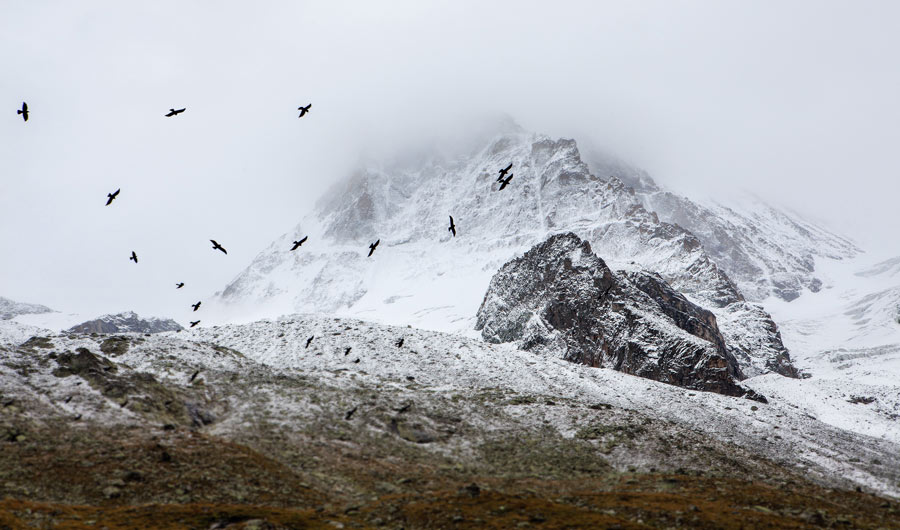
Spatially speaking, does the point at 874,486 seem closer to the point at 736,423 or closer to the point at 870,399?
the point at 736,423

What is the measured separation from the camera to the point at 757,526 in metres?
23.5

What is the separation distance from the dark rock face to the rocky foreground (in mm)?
40943

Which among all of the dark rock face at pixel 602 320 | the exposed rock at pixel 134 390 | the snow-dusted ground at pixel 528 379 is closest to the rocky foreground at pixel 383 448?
the exposed rock at pixel 134 390

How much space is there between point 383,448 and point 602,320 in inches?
3343

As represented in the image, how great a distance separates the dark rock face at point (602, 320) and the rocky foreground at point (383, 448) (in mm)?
40943

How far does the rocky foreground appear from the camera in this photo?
24609 millimetres

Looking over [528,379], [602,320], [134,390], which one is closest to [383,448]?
[134,390]

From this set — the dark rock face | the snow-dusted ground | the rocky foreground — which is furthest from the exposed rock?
the dark rock face

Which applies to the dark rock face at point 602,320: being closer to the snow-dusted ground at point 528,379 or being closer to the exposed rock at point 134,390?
the snow-dusted ground at point 528,379

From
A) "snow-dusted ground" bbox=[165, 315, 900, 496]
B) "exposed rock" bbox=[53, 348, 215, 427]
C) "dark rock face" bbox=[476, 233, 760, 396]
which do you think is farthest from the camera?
"dark rock face" bbox=[476, 233, 760, 396]

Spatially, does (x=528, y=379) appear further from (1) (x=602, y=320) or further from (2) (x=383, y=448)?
(1) (x=602, y=320)

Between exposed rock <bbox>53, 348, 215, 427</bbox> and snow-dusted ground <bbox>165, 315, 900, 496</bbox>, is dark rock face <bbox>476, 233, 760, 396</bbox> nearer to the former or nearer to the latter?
snow-dusted ground <bbox>165, 315, 900, 496</bbox>

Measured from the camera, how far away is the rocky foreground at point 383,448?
24609mm

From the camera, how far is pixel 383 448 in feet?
116
